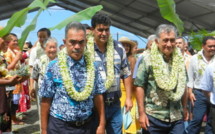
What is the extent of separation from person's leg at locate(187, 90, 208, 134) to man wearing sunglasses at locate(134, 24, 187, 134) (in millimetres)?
1604

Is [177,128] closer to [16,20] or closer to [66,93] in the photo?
[66,93]

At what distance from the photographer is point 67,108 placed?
2.66m

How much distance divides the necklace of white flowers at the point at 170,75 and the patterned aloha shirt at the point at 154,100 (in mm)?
63

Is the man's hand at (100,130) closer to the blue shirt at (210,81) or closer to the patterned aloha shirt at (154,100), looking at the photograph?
the patterned aloha shirt at (154,100)

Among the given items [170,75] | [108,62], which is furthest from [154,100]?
[108,62]

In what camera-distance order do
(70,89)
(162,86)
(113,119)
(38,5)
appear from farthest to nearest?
(113,119) → (162,86) → (70,89) → (38,5)

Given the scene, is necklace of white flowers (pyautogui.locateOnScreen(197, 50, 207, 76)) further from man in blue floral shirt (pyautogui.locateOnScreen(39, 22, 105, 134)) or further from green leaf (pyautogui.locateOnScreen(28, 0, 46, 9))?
green leaf (pyautogui.locateOnScreen(28, 0, 46, 9))

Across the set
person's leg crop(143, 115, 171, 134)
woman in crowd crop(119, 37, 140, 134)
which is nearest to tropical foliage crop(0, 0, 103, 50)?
person's leg crop(143, 115, 171, 134)

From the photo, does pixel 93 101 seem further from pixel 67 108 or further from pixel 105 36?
pixel 105 36

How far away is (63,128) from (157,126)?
1.04m

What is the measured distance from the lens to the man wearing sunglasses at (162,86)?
324cm

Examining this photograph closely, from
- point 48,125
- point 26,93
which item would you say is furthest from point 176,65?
point 26,93

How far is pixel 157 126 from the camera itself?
3312 millimetres

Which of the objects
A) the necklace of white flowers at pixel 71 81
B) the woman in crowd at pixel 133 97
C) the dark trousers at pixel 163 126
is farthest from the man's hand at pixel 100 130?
the woman in crowd at pixel 133 97
